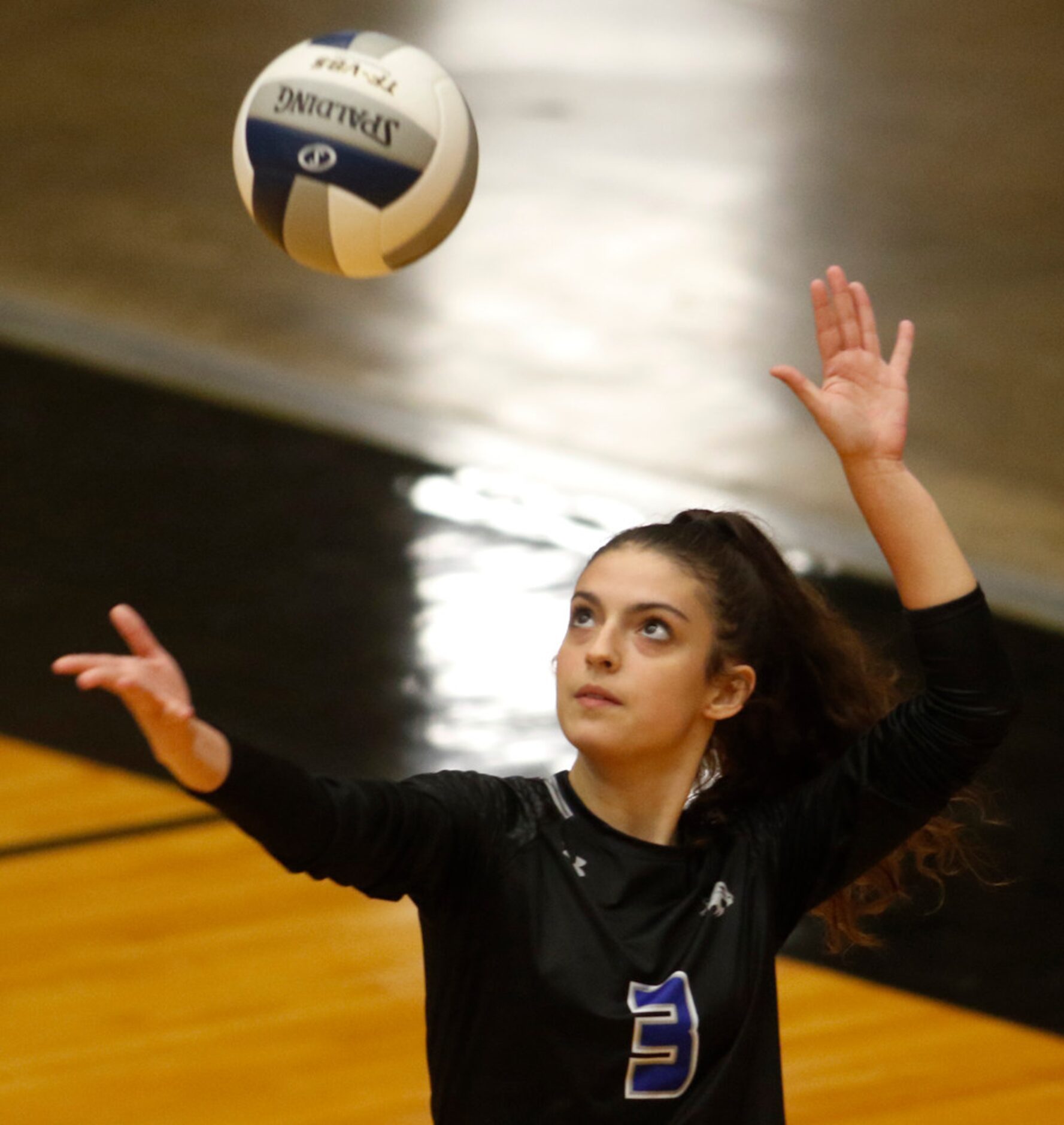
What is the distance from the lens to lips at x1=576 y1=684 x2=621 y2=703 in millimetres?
2568

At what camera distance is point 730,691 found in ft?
9.01

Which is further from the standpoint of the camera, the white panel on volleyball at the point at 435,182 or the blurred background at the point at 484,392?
the blurred background at the point at 484,392

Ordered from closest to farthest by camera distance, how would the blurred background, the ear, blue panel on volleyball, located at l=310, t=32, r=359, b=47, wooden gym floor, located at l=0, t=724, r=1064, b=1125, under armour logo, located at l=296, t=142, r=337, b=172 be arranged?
the ear, under armour logo, located at l=296, t=142, r=337, b=172, blue panel on volleyball, located at l=310, t=32, r=359, b=47, wooden gym floor, located at l=0, t=724, r=1064, b=1125, the blurred background

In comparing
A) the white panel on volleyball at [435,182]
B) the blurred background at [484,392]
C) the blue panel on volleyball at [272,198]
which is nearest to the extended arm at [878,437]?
the white panel on volleyball at [435,182]

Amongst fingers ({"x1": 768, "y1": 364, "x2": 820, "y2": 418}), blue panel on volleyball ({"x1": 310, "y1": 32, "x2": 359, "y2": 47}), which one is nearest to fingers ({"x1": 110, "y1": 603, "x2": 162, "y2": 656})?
fingers ({"x1": 768, "y1": 364, "x2": 820, "y2": 418})

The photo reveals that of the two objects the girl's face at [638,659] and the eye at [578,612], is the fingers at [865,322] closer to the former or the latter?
the girl's face at [638,659]

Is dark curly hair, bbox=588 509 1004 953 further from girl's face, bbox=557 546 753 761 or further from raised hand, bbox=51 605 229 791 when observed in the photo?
raised hand, bbox=51 605 229 791

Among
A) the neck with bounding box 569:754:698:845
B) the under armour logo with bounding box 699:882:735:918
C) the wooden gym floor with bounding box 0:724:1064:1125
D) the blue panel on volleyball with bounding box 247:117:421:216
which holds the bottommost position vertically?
the wooden gym floor with bounding box 0:724:1064:1125

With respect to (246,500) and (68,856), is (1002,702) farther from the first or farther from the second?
(246,500)

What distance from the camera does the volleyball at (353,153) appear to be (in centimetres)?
332

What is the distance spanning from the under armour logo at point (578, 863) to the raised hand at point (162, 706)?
0.58 metres

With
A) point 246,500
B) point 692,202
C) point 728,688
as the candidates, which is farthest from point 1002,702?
point 692,202

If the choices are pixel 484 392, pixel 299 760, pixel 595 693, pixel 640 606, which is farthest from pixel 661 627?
pixel 484 392

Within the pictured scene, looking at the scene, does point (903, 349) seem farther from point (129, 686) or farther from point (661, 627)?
point (129, 686)
